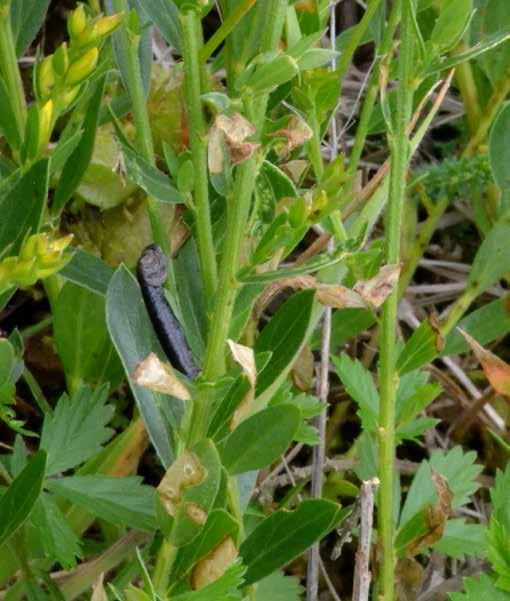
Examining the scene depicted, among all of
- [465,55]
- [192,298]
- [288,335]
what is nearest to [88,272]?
[192,298]

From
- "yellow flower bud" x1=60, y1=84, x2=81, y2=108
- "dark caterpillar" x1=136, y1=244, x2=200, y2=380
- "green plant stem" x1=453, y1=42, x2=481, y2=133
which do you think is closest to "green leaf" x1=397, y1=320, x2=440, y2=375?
"dark caterpillar" x1=136, y1=244, x2=200, y2=380

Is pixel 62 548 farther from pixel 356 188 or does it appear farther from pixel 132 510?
pixel 356 188

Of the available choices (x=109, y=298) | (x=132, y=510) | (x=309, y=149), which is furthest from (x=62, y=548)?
(x=309, y=149)

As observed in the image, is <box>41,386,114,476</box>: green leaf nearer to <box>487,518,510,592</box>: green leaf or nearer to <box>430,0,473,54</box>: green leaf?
<box>487,518,510,592</box>: green leaf

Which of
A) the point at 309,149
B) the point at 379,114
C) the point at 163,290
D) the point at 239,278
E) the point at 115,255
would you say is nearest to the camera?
the point at 239,278

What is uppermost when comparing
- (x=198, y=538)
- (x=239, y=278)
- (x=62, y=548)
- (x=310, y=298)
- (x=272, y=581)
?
(x=239, y=278)

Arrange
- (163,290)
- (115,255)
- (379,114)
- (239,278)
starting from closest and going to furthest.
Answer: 1. (239,278)
2. (163,290)
3. (379,114)
4. (115,255)

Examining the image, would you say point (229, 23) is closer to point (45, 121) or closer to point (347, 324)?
point (45, 121)
